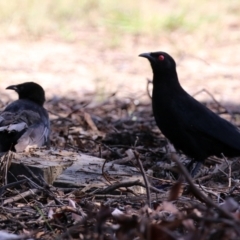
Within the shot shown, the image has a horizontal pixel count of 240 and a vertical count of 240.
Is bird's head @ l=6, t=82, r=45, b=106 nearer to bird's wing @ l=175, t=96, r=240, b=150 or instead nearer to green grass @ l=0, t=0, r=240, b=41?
bird's wing @ l=175, t=96, r=240, b=150

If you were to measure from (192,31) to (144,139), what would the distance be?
7.43 meters

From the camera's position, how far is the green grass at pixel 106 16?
13875 mm

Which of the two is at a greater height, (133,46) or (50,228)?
(50,228)

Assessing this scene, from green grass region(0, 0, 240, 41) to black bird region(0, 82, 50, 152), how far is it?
6683mm

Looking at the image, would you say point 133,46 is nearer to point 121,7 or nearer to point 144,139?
point 121,7

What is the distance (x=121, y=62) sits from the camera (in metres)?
12.1

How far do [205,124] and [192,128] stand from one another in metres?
0.12

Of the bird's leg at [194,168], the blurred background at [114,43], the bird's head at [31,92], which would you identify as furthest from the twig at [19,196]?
the blurred background at [114,43]

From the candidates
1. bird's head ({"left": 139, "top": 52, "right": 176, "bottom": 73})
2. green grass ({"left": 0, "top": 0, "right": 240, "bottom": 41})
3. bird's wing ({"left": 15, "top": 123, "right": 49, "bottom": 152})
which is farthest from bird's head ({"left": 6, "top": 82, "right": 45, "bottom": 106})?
green grass ({"left": 0, "top": 0, "right": 240, "bottom": 41})

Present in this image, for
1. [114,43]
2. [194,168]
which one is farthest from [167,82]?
[114,43]

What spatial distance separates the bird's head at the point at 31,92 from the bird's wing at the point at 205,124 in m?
1.65

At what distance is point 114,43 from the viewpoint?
13.3m

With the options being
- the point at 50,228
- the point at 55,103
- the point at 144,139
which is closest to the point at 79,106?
the point at 55,103

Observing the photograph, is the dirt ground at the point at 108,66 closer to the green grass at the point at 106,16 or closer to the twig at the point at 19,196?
the green grass at the point at 106,16
